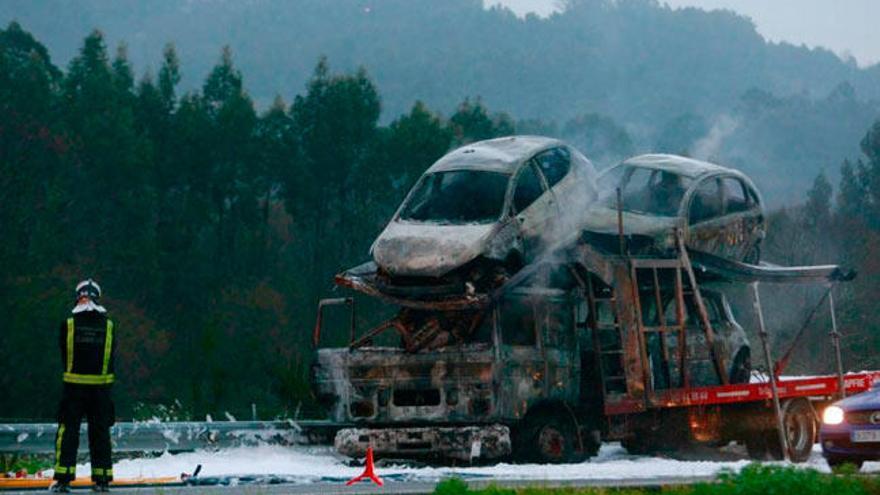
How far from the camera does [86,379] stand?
1204 cm

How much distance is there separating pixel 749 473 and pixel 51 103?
1699 inches

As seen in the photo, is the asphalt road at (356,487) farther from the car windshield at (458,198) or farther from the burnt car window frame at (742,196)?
the burnt car window frame at (742,196)

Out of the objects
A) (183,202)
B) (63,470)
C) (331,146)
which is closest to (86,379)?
(63,470)

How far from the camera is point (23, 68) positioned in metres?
49.0

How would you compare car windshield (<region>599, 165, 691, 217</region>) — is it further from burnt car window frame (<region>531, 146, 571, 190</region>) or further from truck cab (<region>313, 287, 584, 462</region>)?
truck cab (<region>313, 287, 584, 462</region>)

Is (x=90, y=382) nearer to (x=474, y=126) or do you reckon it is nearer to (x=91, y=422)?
(x=91, y=422)

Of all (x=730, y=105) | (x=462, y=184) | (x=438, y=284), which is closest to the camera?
(x=438, y=284)

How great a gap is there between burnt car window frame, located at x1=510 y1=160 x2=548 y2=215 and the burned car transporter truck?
60cm

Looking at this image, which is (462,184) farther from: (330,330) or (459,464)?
(330,330)

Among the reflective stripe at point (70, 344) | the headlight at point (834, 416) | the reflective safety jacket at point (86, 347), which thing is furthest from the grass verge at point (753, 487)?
the headlight at point (834, 416)

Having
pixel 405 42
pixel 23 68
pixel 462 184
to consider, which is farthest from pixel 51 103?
pixel 405 42

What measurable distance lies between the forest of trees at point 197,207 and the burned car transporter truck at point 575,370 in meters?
19.8

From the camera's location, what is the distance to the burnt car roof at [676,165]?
18933 millimetres

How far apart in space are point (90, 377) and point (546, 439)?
6.26m
